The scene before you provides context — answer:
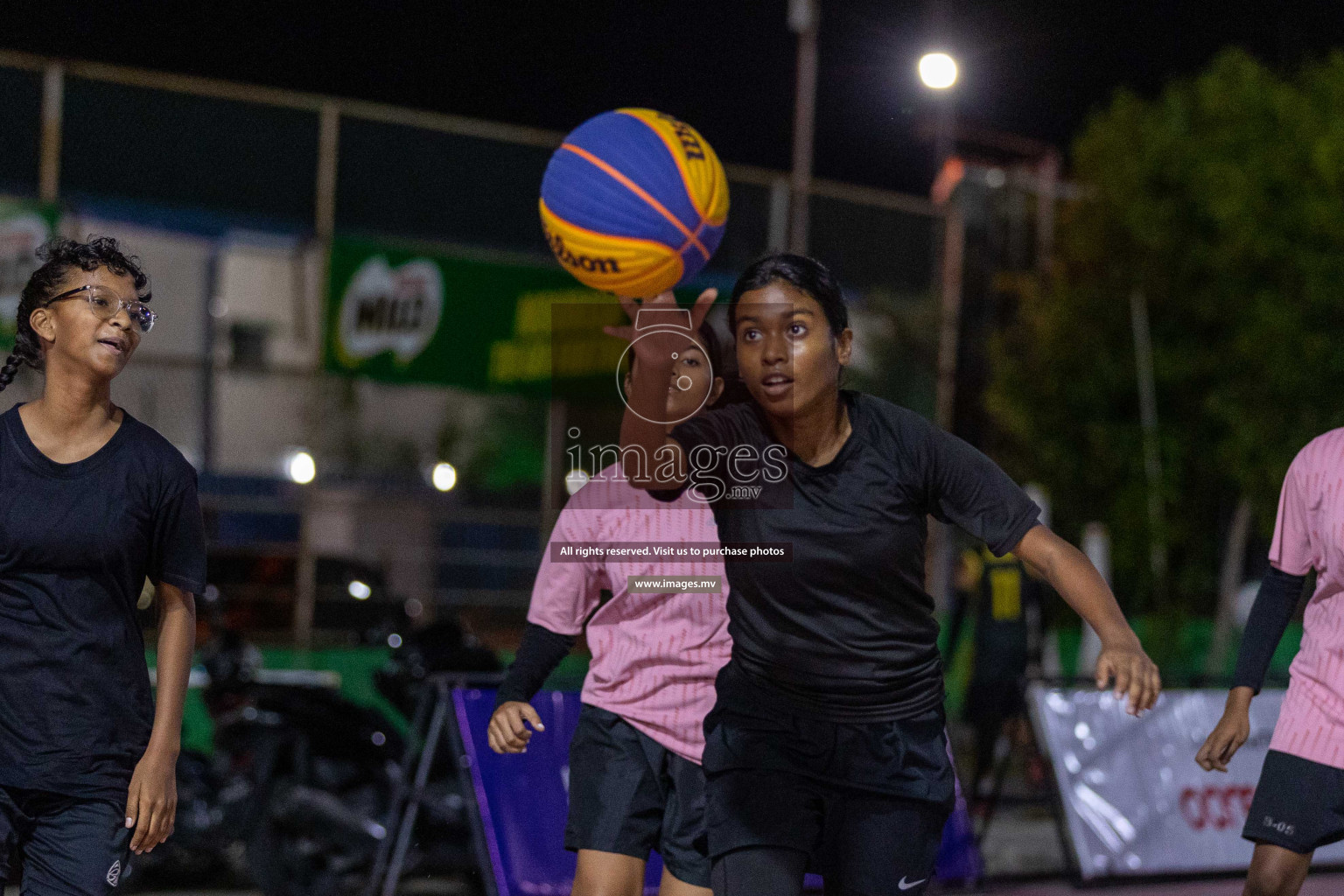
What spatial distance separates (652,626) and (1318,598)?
6.25ft

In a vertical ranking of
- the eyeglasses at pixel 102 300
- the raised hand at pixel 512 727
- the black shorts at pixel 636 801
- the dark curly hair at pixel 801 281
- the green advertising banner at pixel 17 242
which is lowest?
the black shorts at pixel 636 801

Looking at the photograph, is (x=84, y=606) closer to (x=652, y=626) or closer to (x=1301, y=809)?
(x=652, y=626)

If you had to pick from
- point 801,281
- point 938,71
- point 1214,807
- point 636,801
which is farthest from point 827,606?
point 938,71

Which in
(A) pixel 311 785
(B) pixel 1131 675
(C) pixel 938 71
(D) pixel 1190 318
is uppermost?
(C) pixel 938 71

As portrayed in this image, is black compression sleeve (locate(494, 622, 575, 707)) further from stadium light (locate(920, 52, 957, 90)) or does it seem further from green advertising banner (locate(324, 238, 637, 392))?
stadium light (locate(920, 52, 957, 90))

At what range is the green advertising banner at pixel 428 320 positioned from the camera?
1130cm

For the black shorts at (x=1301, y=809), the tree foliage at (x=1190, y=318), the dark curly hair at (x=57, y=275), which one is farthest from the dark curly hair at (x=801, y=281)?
the tree foliage at (x=1190, y=318)

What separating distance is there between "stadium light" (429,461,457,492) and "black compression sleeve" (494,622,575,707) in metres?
6.69

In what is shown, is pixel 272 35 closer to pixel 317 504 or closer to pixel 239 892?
pixel 317 504

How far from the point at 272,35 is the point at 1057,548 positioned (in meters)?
10.9

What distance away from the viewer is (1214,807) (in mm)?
8945

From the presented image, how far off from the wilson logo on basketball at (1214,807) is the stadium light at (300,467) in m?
5.73

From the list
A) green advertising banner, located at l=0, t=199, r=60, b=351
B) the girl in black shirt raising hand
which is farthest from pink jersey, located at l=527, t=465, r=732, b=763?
green advertising banner, located at l=0, t=199, r=60, b=351

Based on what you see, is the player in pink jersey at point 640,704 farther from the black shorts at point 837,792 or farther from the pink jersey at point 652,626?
the black shorts at point 837,792
